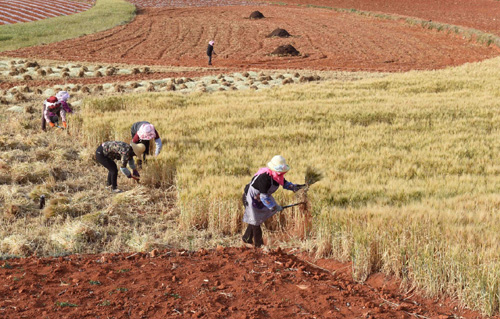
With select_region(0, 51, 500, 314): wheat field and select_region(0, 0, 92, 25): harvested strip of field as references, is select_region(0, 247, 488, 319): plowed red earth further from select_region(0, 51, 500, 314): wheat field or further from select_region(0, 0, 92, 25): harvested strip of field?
select_region(0, 0, 92, 25): harvested strip of field

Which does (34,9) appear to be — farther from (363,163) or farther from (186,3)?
(363,163)

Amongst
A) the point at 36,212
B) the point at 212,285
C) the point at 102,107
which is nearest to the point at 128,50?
the point at 102,107

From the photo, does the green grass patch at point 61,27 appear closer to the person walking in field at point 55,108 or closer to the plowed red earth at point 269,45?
the plowed red earth at point 269,45

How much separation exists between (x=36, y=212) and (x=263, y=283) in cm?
443

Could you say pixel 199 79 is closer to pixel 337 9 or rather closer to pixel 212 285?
pixel 212 285

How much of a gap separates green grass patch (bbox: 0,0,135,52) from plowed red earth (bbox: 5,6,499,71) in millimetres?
1475

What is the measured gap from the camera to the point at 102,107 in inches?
591

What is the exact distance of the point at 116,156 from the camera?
9102 mm

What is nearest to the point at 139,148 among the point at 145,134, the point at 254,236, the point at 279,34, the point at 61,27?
the point at 145,134

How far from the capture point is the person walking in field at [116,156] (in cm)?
895

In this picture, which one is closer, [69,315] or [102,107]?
[69,315]

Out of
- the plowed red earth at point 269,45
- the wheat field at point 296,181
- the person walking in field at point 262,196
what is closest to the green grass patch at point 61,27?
the plowed red earth at point 269,45

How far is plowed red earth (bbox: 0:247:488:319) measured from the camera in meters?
4.73

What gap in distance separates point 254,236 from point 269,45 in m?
28.5
